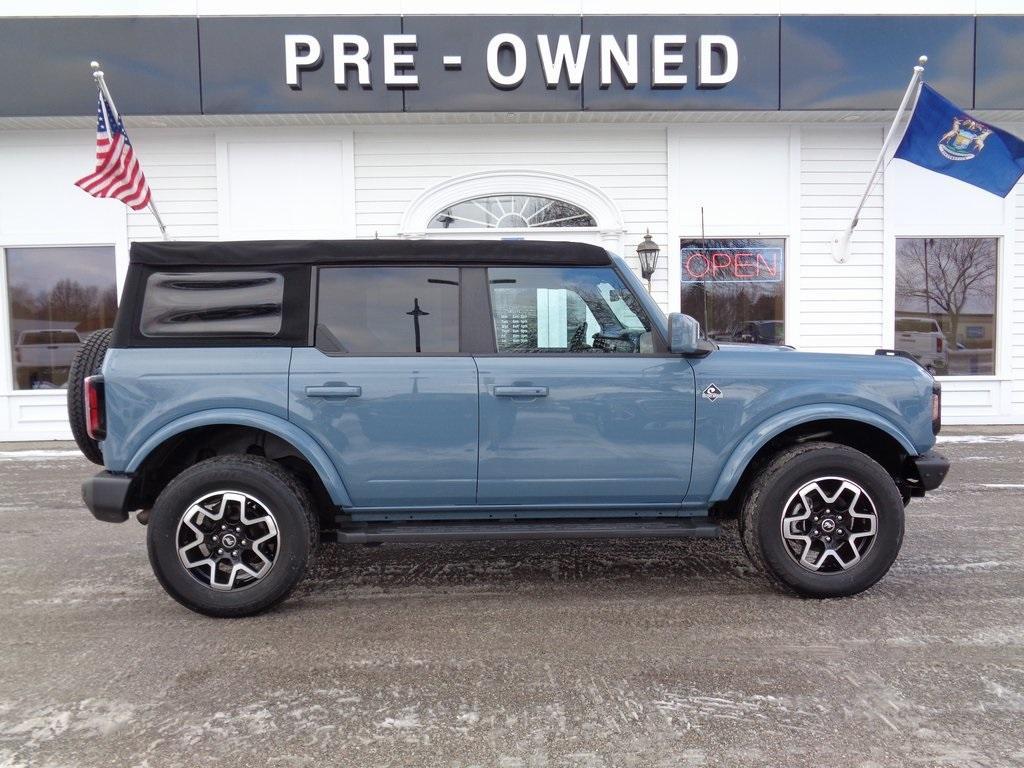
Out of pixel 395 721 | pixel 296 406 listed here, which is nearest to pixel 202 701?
pixel 395 721

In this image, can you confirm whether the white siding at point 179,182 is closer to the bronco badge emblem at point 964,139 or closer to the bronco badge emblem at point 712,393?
the bronco badge emblem at point 712,393

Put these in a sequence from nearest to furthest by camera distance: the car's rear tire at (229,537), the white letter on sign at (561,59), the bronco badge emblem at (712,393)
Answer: the car's rear tire at (229,537) < the bronco badge emblem at (712,393) < the white letter on sign at (561,59)

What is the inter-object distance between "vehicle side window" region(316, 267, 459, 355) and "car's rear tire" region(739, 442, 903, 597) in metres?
1.93

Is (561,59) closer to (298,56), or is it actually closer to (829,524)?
(298,56)

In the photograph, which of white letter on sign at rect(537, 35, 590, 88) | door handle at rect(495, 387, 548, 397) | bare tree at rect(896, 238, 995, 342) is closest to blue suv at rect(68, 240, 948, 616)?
door handle at rect(495, 387, 548, 397)

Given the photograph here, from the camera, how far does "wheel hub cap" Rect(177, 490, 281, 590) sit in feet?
11.4

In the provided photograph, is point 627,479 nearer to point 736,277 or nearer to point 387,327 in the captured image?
point 387,327

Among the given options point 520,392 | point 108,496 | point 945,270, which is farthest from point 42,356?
point 945,270

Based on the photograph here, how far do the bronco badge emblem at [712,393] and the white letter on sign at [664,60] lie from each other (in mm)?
7511

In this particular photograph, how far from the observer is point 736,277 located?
10.6 metres

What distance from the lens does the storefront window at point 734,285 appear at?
34.5ft

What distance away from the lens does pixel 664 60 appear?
381 inches

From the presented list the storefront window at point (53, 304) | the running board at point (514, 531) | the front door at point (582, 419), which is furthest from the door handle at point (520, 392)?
the storefront window at point (53, 304)

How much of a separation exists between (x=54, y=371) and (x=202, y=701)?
9.85 m
